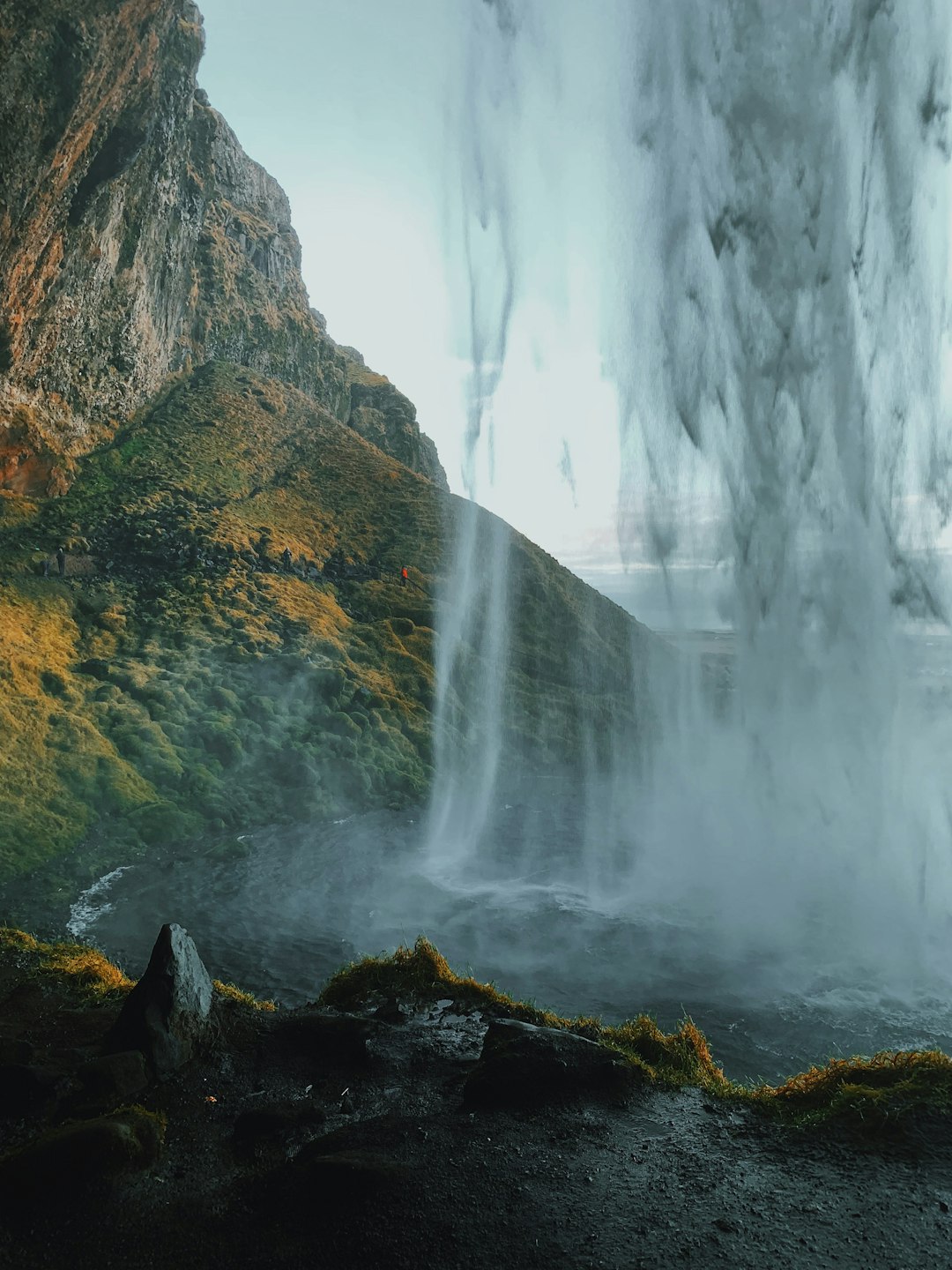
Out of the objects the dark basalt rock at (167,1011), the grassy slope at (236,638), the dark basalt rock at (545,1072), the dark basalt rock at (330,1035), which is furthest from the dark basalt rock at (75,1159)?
the grassy slope at (236,638)

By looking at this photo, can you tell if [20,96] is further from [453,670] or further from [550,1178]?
[550,1178]

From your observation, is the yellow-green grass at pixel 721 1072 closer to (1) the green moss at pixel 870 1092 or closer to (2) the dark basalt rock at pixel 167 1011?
(1) the green moss at pixel 870 1092

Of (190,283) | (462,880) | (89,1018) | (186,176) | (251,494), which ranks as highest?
(186,176)

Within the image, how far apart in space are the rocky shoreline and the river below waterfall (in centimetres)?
612

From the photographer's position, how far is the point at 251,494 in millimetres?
65312

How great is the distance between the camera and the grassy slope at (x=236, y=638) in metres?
33.1

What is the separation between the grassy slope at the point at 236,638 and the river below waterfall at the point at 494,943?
6.07m

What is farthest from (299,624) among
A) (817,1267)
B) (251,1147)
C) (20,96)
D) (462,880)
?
(817,1267)

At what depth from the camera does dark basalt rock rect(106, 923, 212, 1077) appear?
10133 millimetres

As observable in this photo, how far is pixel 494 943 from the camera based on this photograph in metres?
21.5

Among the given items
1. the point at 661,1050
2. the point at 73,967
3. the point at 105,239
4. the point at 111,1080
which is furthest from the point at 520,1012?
the point at 105,239

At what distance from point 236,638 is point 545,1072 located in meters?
41.0

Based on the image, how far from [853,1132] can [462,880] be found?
20.6 meters

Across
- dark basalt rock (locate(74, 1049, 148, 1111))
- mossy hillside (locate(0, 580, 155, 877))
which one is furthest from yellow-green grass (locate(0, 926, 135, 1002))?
mossy hillside (locate(0, 580, 155, 877))
